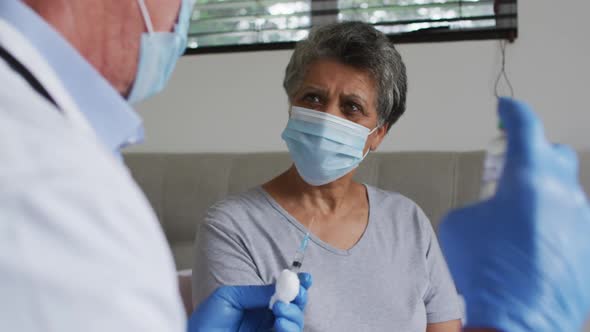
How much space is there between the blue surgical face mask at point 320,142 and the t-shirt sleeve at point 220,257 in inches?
7.7

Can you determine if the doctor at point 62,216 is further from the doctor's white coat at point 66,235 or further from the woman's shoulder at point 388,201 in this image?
the woman's shoulder at point 388,201

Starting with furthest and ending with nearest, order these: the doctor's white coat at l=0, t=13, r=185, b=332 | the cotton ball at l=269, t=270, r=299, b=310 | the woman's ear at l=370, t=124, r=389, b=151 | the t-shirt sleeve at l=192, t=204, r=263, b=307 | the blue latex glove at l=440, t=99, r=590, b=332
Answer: the woman's ear at l=370, t=124, r=389, b=151, the t-shirt sleeve at l=192, t=204, r=263, b=307, the cotton ball at l=269, t=270, r=299, b=310, the blue latex glove at l=440, t=99, r=590, b=332, the doctor's white coat at l=0, t=13, r=185, b=332

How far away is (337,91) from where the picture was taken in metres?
1.53

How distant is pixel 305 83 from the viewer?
1.55 metres

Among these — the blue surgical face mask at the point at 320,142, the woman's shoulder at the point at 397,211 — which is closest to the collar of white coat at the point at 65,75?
the blue surgical face mask at the point at 320,142

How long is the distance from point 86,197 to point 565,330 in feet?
1.81

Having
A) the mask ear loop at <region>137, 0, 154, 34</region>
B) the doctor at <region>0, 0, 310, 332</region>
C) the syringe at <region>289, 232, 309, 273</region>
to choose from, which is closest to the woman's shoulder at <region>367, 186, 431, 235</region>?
the syringe at <region>289, 232, 309, 273</region>

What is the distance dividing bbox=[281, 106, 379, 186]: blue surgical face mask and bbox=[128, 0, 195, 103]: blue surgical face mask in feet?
2.17

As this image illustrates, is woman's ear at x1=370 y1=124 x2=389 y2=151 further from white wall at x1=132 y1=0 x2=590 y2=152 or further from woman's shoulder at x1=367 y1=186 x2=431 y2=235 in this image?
white wall at x1=132 y1=0 x2=590 y2=152

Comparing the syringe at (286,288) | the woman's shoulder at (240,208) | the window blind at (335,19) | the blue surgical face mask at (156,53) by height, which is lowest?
the syringe at (286,288)

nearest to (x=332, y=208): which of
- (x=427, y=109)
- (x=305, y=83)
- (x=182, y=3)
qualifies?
(x=305, y=83)

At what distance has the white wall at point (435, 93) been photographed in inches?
90.9

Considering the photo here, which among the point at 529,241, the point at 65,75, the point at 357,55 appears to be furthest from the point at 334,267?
the point at 65,75

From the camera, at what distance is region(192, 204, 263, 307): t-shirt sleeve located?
4.56 feet
